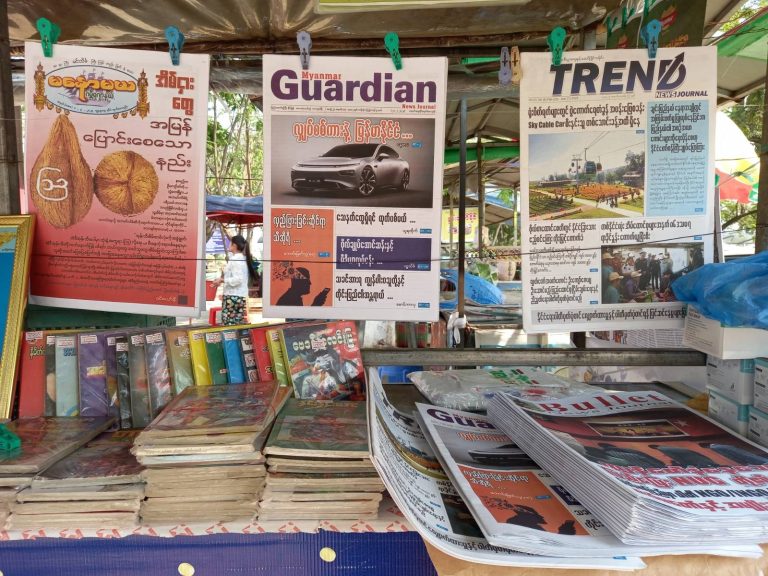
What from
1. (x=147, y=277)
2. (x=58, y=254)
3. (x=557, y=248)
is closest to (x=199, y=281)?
(x=147, y=277)

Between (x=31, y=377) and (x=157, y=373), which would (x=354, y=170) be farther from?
(x=31, y=377)

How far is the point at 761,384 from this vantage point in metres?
1.31

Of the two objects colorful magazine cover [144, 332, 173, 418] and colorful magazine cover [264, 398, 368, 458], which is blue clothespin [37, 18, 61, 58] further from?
colorful magazine cover [264, 398, 368, 458]

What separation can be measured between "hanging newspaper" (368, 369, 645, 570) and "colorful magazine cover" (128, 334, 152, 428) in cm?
78

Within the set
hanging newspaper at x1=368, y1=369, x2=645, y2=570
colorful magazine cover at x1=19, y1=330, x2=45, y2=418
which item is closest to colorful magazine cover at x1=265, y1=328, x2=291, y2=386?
hanging newspaper at x1=368, y1=369, x2=645, y2=570

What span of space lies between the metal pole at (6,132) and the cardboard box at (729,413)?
8.04ft

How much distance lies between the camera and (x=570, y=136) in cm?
165

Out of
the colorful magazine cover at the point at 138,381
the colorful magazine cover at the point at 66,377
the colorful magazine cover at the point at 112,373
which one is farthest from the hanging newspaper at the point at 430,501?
the colorful magazine cover at the point at 66,377

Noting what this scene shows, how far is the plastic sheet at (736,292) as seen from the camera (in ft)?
4.09

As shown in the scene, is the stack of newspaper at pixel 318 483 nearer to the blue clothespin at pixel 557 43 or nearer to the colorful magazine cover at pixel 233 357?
the colorful magazine cover at pixel 233 357

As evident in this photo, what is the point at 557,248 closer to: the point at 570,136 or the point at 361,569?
the point at 570,136

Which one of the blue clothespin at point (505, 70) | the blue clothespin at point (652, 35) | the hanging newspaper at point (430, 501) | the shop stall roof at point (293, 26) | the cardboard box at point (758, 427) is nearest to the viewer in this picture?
the hanging newspaper at point (430, 501)

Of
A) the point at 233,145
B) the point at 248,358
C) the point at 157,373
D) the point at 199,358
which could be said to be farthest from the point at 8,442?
the point at 233,145

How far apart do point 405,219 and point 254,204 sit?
5015 millimetres
